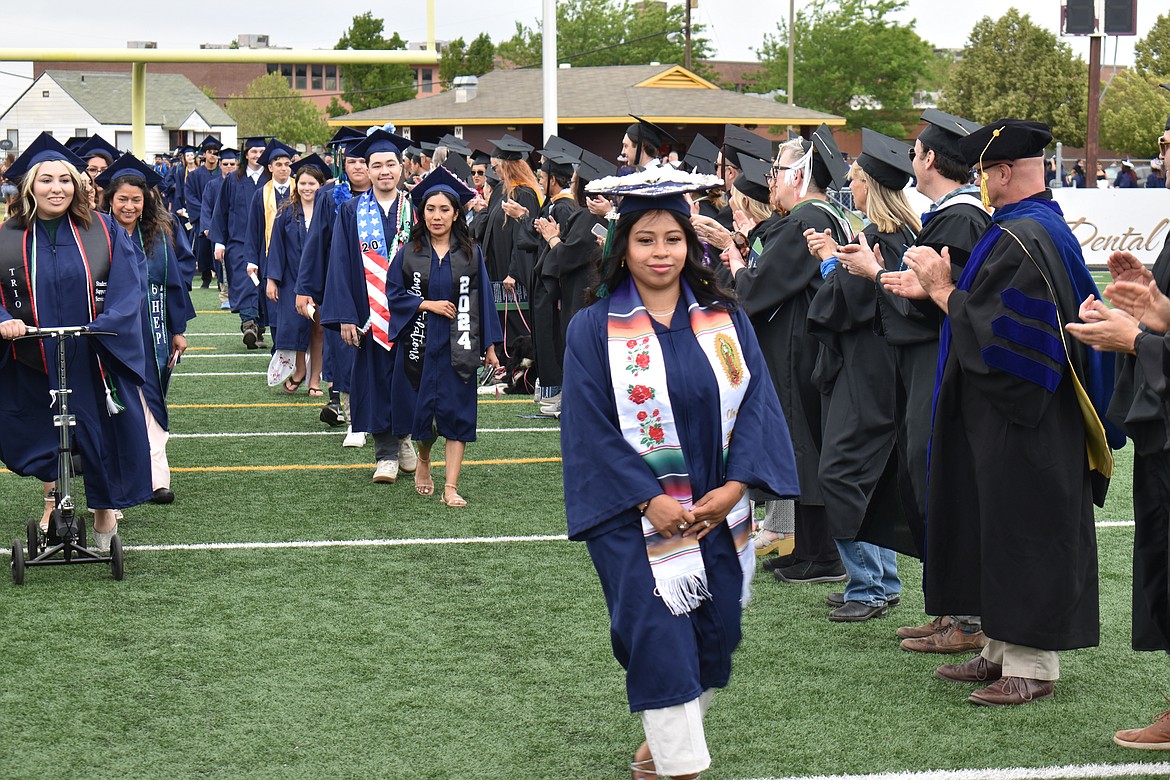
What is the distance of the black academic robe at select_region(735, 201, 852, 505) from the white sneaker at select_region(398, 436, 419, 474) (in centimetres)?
336

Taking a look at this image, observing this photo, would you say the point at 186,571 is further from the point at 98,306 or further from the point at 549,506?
the point at 549,506

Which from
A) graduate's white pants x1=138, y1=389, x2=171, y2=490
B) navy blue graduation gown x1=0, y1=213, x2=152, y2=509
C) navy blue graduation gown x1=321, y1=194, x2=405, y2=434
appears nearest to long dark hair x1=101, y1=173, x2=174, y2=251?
graduate's white pants x1=138, y1=389, x2=171, y2=490

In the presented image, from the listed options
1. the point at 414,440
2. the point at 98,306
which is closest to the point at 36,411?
the point at 98,306

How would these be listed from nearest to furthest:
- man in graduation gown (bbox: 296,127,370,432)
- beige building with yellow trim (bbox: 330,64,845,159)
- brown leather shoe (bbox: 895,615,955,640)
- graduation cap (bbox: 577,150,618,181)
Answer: brown leather shoe (bbox: 895,615,955,640)
man in graduation gown (bbox: 296,127,370,432)
graduation cap (bbox: 577,150,618,181)
beige building with yellow trim (bbox: 330,64,845,159)

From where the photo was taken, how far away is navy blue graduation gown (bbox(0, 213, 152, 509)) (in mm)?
6672

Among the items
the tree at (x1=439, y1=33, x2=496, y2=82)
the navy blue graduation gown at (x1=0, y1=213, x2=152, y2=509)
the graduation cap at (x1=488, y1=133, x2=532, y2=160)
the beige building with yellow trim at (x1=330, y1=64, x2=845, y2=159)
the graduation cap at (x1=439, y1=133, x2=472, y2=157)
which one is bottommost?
the navy blue graduation gown at (x1=0, y1=213, x2=152, y2=509)

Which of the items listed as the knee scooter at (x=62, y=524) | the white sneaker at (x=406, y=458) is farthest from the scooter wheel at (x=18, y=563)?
the white sneaker at (x=406, y=458)

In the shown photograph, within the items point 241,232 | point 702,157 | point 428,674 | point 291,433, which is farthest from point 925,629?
point 241,232

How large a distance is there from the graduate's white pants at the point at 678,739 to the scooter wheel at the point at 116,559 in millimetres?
3640

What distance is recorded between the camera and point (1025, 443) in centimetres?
482

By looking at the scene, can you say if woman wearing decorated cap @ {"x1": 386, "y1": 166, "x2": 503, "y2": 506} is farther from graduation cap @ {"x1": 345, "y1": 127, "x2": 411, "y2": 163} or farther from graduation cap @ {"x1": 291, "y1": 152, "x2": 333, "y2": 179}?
graduation cap @ {"x1": 291, "y1": 152, "x2": 333, "y2": 179}

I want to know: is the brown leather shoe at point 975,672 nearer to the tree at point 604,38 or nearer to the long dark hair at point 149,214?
the long dark hair at point 149,214

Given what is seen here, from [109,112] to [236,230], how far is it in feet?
232

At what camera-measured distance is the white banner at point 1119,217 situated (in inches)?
749
